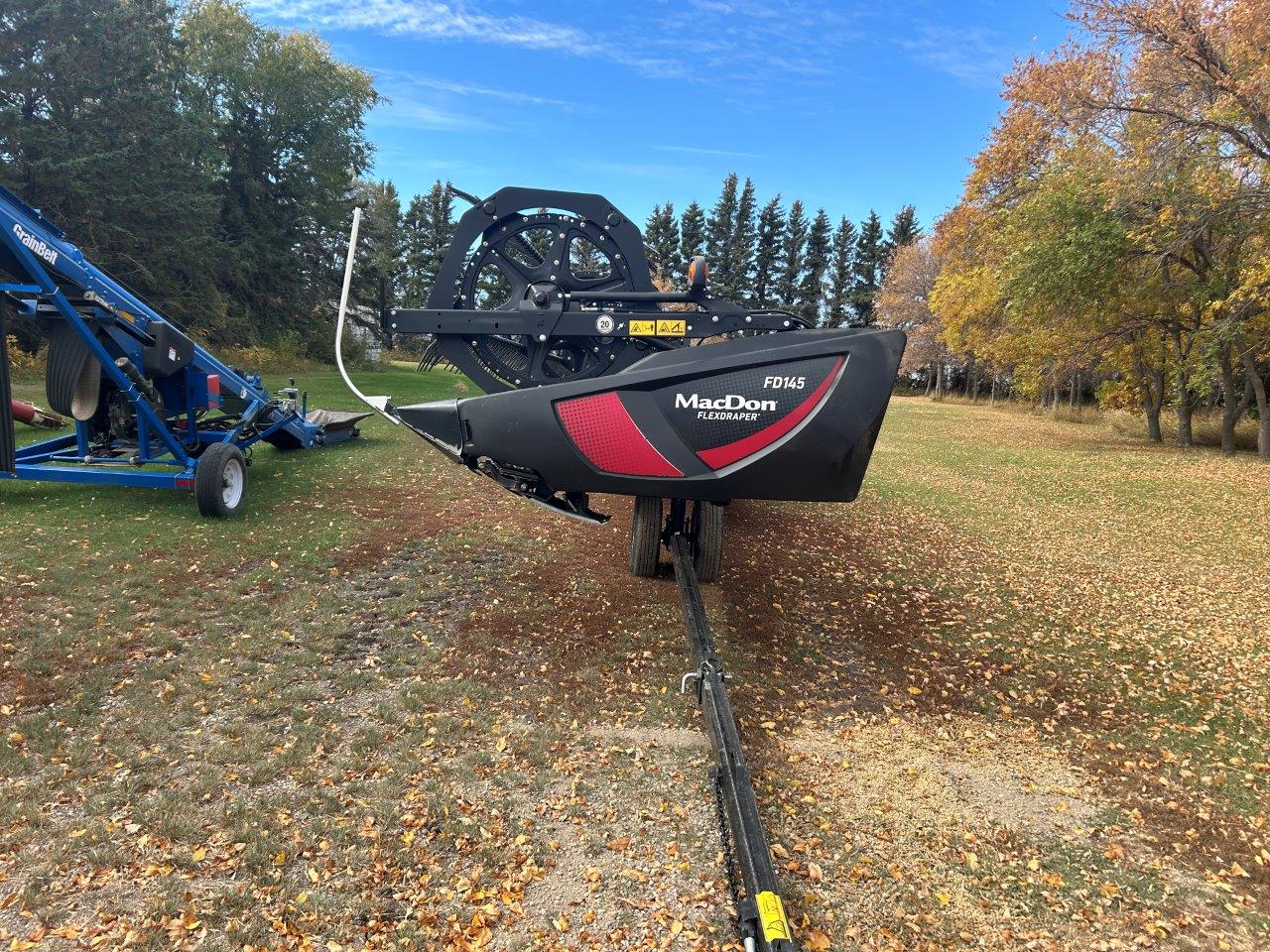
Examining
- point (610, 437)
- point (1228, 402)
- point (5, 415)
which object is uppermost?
point (1228, 402)

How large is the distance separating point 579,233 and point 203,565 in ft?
13.0

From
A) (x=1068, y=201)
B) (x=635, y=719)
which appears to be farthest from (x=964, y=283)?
(x=635, y=719)

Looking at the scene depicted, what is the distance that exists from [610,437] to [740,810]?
1745 millimetres

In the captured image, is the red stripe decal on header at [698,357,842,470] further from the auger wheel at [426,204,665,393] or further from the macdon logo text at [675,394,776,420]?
the auger wheel at [426,204,665,393]

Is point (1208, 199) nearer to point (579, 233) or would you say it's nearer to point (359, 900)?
point (579, 233)

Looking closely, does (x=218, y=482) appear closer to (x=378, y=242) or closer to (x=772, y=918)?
(x=772, y=918)

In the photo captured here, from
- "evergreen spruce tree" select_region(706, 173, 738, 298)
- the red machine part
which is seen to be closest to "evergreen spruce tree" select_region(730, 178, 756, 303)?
"evergreen spruce tree" select_region(706, 173, 738, 298)

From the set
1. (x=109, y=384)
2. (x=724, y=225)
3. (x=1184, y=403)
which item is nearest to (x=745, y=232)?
(x=724, y=225)

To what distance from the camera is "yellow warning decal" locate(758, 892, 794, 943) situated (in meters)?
2.02

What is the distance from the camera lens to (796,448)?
3.40m

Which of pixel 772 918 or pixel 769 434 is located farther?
pixel 769 434

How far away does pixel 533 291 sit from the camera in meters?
4.73

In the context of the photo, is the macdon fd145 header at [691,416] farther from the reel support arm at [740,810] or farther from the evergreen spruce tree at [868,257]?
the evergreen spruce tree at [868,257]

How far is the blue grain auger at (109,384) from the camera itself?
607 cm
